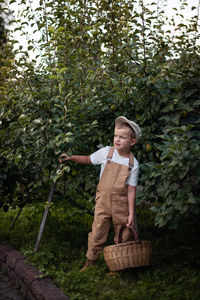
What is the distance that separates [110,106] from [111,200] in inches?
39.8

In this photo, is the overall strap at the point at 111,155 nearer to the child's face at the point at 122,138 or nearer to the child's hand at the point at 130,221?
the child's face at the point at 122,138

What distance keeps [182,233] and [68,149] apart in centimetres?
202

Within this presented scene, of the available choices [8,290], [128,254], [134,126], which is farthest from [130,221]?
[8,290]

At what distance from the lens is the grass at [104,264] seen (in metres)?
3.24

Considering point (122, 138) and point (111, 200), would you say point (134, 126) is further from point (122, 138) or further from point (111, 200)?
point (111, 200)

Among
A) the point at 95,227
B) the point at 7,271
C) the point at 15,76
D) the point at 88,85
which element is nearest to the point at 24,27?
the point at 15,76

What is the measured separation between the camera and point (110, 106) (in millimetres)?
3924

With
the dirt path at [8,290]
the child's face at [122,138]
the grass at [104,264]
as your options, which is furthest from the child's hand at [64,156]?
the dirt path at [8,290]

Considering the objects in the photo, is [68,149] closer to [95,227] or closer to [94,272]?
[95,227]

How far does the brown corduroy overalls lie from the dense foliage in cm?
19

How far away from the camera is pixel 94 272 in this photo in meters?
3.56

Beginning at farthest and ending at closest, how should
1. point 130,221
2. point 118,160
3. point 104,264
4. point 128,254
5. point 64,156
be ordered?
point 104,264 < point 64,156 < point 118,160 < point 130,221 < point 128,254

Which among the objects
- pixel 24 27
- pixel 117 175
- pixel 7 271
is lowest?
pixel 7 271

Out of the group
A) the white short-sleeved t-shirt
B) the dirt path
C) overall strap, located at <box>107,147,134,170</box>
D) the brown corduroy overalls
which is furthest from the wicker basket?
the dirt path
